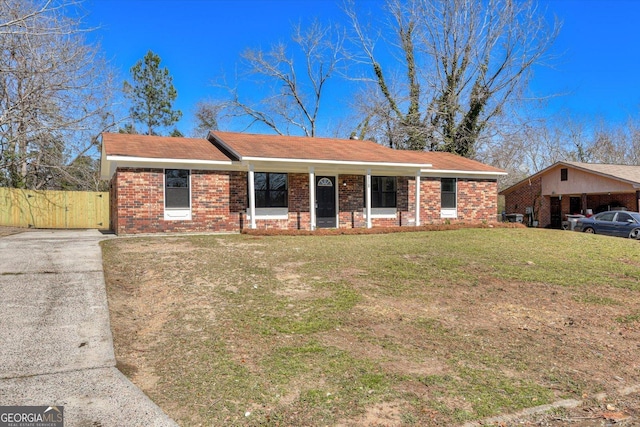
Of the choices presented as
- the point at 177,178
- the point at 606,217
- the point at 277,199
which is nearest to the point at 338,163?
the point at 277,199

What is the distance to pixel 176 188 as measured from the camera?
47.3 feet

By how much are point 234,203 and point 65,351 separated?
1120 cm

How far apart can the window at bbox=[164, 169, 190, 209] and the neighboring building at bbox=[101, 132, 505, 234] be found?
0.03m

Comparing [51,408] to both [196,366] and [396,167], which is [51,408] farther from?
[396,167]

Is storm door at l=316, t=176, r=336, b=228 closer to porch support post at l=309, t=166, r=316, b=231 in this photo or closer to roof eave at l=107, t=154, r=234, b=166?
porch support post at l=309, t=166, r=316, b=231

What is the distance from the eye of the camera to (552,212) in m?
26.7

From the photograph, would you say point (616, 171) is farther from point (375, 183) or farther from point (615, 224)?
point (375, 183)

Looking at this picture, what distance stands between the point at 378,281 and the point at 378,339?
2510 millimetres

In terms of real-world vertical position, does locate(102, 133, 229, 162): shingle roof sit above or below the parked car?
above

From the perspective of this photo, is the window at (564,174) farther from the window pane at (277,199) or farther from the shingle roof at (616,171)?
the window pane at (277,199)

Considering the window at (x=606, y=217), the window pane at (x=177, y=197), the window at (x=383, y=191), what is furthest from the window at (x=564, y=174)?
the window pane at (x=177, y=197)

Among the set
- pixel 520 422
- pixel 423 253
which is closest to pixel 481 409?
pixel 520 422

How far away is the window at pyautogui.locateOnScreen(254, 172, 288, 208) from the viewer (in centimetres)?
1582

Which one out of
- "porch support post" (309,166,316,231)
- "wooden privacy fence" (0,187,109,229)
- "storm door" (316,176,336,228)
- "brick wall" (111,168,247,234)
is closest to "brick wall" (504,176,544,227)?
"storm door" (316,176,336,228)
